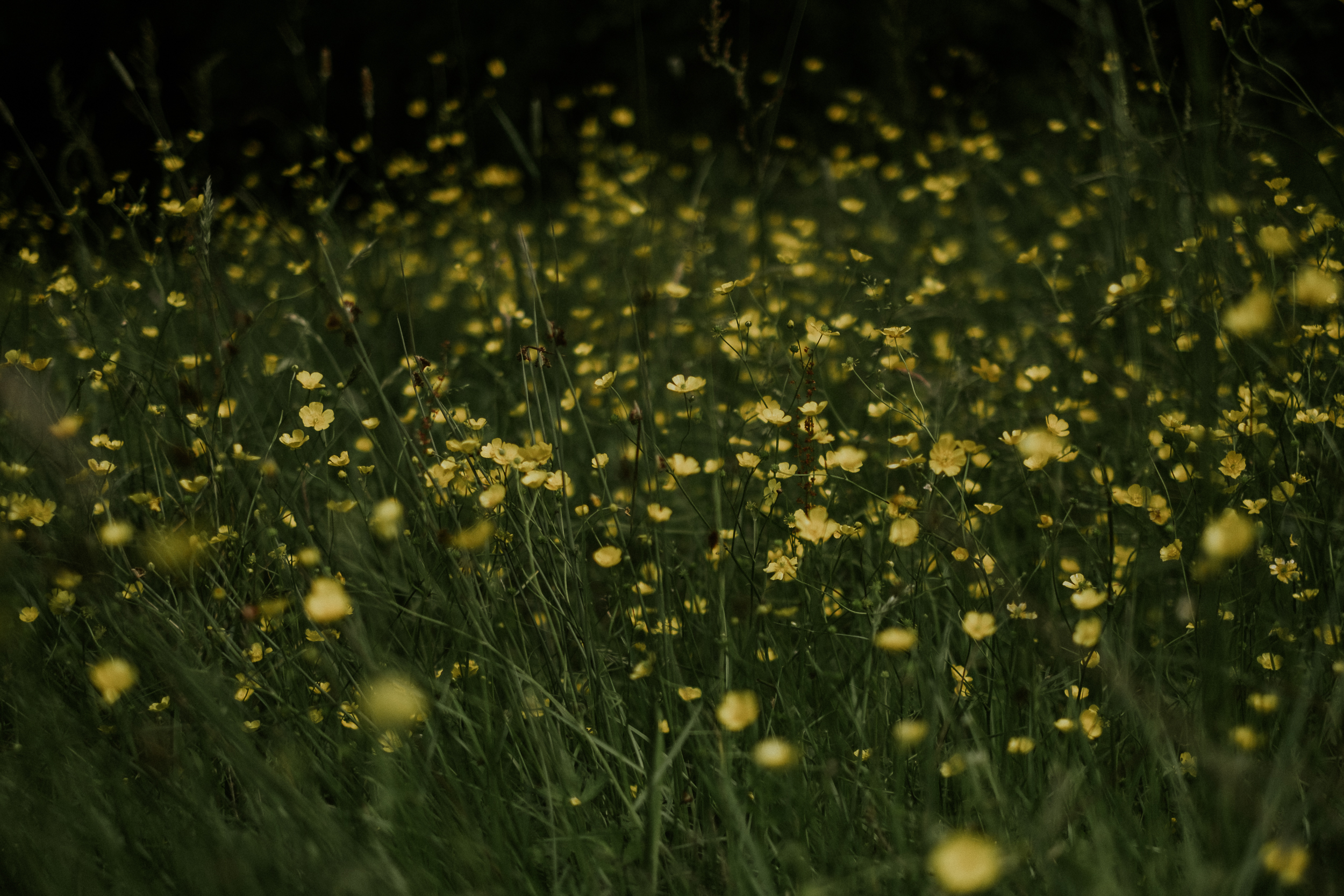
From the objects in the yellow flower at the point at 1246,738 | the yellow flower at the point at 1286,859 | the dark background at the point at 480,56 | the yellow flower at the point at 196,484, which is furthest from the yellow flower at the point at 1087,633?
the dark background at the point at 480,56

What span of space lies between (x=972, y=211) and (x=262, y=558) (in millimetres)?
2626

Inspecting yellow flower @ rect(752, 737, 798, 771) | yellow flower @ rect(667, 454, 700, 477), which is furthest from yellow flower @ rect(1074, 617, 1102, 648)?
yellow flower @ rect(667, 454, 700, 477)

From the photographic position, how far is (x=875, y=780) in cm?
90

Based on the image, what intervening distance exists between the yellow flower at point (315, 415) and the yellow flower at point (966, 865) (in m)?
1.07

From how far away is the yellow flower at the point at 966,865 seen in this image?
0.66 metres

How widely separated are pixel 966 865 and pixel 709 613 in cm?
63

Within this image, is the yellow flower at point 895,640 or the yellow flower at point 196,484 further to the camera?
the yellow flower at point 196,484

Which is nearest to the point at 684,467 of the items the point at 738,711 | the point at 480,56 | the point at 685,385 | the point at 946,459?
the point at 685,385

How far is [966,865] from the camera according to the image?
0.67m

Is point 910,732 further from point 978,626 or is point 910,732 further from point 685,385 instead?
point 685,385

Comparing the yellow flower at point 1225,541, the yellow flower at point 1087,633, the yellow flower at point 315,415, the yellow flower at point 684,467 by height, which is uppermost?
the yellow flower at point 1225,541

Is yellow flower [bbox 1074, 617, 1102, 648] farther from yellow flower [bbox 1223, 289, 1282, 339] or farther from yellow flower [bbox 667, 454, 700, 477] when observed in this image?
yellow flower [bbox 667, 454, 700, 477]

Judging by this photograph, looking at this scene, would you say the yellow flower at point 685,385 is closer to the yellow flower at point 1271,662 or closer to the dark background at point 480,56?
the yellow flower at point 1271,662

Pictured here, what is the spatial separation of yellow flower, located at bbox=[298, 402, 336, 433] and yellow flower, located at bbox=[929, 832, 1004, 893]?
3.52ft
